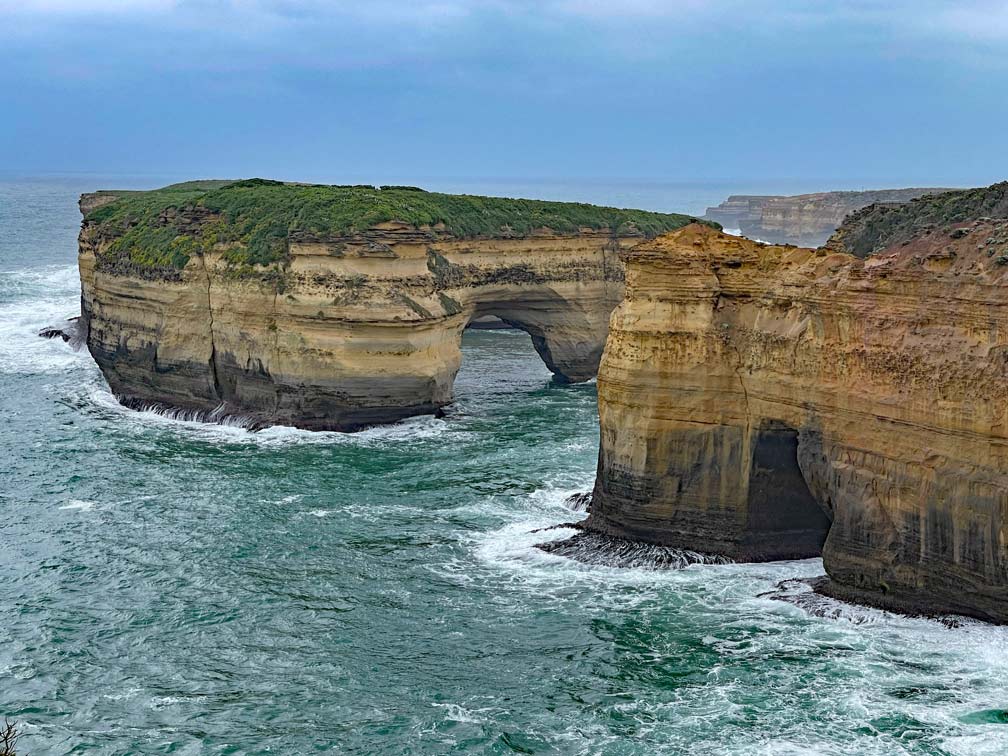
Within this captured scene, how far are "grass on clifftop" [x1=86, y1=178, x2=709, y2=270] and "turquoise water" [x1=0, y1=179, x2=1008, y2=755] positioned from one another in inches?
395

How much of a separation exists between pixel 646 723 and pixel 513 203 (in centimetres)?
3532

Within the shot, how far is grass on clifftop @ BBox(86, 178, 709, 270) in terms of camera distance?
45.1m

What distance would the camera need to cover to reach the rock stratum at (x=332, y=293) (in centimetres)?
4322

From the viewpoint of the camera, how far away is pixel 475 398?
49.0m

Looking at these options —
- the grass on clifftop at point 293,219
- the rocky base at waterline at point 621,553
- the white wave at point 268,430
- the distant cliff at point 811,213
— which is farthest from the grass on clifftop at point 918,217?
the distant cliff at point 811,213

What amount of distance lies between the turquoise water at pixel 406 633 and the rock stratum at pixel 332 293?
560 centimetres

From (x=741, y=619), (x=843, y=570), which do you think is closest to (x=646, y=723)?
(x=741, y=619)

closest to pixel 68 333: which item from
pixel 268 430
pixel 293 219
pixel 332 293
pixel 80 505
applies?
pixel 293 219

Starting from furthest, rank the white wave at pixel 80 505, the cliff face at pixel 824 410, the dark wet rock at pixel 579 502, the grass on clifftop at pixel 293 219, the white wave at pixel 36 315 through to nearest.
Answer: the white wave at pixel 36 315, the grass on clifftop at pixel 293 219, the white wave at pixel 80 505, the dark wet rock at pixel 579 502, the cliff face at pixel 824 410

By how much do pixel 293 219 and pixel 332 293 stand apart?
13.9 ft

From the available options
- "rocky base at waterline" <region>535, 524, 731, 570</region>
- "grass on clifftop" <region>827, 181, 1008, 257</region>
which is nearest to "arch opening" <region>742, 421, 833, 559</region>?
"rocky base at waterline" <region>535, 524, 731, 570</region>

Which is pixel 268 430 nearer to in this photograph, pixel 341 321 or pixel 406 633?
pixel 341 321

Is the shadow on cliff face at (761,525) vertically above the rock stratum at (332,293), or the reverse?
the rock stratum at (332,293)

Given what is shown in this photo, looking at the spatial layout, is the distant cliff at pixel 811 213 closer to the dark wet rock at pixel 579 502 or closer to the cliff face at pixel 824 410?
the dark wet rock at pixel 579 502
